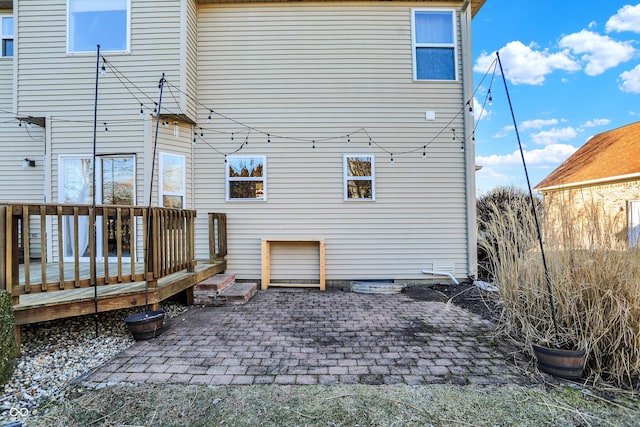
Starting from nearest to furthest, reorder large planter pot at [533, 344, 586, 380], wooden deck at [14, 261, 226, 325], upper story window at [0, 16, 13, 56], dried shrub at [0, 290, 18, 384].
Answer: dried shrub at [0, 290, 18, 384] → large planter pot at [533, 344, 586, 380] → wooden deck at [14, 261, 226, 325] → upper story window at [0, 16, 13, 56]

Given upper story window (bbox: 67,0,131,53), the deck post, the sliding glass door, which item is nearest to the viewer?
the deck post

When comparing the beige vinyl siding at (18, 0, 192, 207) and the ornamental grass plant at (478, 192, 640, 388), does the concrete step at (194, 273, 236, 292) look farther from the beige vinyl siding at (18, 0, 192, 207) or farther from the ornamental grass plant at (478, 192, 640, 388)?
the ornamental grass plant at (478, 192, 640, 388)

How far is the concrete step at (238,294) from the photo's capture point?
4.58 m

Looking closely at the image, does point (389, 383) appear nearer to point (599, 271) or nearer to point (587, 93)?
point (599, 271)

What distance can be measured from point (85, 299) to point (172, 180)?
2839mm

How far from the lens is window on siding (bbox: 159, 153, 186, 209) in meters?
5.42

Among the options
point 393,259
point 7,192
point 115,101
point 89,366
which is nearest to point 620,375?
point 393,259

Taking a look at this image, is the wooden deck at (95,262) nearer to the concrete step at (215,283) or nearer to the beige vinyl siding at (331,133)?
the concrete step at (215,283)

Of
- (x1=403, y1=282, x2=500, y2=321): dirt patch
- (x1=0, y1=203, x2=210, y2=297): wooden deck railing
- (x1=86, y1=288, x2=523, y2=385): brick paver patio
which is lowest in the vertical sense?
(x1=403, y1=282, x2=500, y2=321): dirt patch

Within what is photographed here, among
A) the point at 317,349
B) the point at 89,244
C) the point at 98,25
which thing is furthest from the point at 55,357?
A: the point at 98,25

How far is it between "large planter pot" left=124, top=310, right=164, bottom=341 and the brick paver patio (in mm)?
78

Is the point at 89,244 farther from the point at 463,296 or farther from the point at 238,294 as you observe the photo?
the point at 463,296

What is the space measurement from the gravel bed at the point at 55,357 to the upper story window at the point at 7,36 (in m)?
5.86

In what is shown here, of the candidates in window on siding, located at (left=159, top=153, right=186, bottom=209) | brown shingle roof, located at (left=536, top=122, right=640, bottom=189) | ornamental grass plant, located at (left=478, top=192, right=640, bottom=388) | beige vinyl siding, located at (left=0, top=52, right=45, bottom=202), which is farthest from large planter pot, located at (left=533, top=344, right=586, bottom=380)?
beige vinyl siding, located at (left=0, top=52, right=45, bottom=202)
